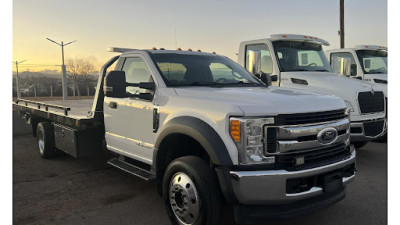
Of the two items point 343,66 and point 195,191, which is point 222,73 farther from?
point 343,66

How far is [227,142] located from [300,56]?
496cm

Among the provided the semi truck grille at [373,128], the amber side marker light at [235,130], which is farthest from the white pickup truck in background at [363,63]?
the amber side marker light at [235,130]

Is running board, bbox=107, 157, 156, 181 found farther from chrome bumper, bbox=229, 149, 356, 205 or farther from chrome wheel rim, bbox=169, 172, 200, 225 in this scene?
chrome bumper, bbox=229, 149, 356, 205

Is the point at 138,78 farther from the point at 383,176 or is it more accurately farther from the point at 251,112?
the point at 383,176

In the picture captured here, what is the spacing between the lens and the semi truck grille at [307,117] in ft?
10.3

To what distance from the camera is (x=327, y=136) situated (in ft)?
11.0

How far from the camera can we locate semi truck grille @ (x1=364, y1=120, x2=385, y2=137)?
21.8ft

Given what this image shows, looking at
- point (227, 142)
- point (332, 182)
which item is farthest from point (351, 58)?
point (227, 142)

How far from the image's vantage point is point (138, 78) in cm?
473

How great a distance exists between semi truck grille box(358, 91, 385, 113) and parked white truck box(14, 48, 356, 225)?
3059mm

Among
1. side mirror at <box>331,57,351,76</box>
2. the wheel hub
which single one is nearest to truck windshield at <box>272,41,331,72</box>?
side mirror at <box>331,57,351,76</box>

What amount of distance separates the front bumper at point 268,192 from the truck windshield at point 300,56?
4.21 metres

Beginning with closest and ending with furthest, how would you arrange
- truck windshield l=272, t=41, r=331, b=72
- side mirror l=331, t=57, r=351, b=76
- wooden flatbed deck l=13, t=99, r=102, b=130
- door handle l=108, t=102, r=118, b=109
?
door handle l=108, t=102, r=118, b=109 < wooden flatbed deck l=13, t=99, r=102, b=130 < truck windshield l=272, t=41, r=331, b=72 < side mirror l=331, t=57, r=351, b=76

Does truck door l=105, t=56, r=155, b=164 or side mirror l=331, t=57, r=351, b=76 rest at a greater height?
side mirror l=331, t=57, r=351, b=76
